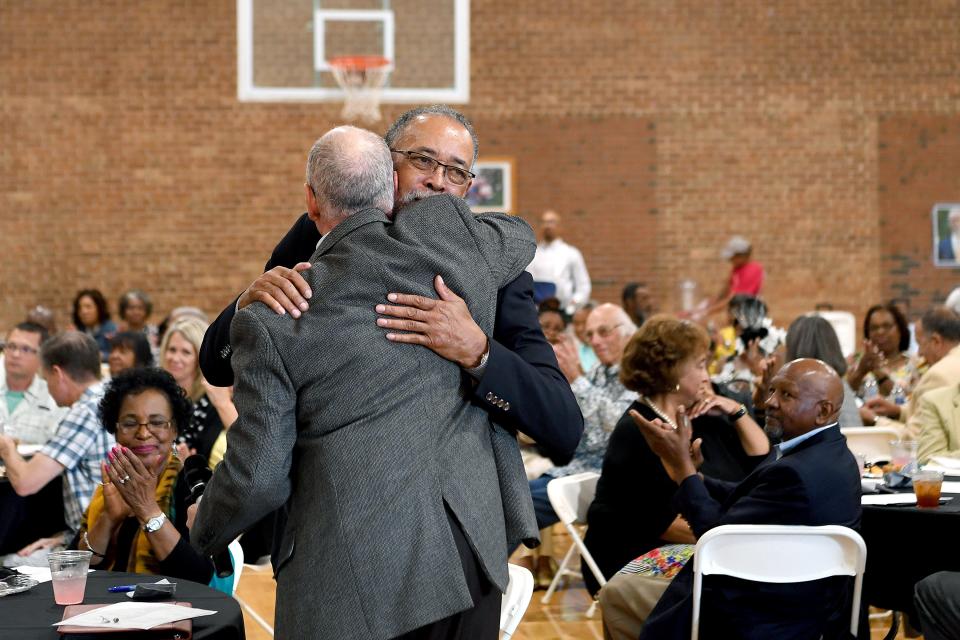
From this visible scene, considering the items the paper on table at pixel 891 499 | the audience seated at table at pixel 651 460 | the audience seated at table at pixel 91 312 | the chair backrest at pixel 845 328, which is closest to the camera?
the audience seated at table at pixel 651 460

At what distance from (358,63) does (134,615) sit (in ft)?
31.4

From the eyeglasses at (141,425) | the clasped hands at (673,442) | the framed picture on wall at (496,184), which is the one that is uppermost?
the framed picture on wall at (496,184)

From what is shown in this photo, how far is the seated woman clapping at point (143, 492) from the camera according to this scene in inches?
111

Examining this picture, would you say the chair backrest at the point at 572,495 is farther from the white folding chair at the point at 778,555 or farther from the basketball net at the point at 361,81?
the basketball net at the point at 361,81

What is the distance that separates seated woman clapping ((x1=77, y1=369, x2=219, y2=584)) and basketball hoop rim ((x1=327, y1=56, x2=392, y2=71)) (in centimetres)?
826

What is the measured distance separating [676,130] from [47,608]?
1043 cm

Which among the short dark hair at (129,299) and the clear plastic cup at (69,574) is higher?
the short dark hair at (129,299)

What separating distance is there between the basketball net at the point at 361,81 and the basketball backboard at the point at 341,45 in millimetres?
106

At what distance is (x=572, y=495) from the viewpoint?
13.6ft

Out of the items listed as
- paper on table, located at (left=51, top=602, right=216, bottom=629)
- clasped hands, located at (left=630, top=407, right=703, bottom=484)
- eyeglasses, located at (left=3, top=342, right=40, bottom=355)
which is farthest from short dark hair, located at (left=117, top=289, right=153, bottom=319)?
paper on table, located at (left=51, top=602, right=216, bottom=629)

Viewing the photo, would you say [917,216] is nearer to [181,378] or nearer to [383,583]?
[181,378]

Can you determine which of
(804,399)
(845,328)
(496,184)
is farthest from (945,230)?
(804,399)

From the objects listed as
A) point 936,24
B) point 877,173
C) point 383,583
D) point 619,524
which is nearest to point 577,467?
point 619,524

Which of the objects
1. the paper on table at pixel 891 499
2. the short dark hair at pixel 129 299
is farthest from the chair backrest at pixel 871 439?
the short dark hair at pixel 129 299
